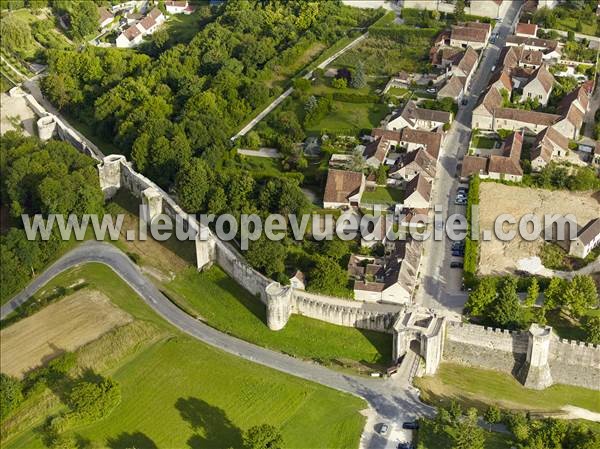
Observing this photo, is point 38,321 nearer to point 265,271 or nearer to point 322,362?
point 265,271

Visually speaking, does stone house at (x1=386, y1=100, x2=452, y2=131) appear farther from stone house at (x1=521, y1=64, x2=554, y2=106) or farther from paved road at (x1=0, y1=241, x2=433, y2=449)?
paved road at (x1=0, y1=241, x2=433, y2=449)

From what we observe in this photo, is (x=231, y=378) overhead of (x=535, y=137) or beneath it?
beneath

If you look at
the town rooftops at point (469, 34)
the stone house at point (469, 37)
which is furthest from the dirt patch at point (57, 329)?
the town rooftops at point (469, 34)

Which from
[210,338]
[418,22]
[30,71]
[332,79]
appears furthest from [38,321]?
[418,22]

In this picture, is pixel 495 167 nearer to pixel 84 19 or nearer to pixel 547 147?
pixel 547 147

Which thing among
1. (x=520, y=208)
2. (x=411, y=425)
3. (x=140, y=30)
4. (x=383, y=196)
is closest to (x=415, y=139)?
(x=383, y=196)

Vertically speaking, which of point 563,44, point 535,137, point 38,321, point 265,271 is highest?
point 563,44

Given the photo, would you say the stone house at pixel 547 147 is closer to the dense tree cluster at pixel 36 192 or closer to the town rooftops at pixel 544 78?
the town rooftops at pixel 544 78

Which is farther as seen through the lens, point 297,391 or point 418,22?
point 418,22
